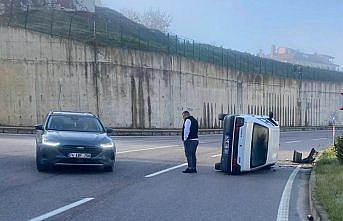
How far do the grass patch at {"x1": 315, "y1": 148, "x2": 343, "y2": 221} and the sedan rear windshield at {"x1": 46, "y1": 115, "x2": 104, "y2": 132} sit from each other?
6085mm

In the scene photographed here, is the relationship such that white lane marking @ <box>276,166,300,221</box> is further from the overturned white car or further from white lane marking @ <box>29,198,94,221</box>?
white lane marking @ <box>29,198,94,221</box>

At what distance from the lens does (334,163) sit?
1655 centimetres

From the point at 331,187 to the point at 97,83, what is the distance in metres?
28.3

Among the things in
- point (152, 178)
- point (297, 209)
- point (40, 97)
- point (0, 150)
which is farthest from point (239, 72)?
point (297, 209)

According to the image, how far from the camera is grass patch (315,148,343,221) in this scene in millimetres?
8216

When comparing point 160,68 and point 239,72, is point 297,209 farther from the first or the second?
Answer: point 239,72

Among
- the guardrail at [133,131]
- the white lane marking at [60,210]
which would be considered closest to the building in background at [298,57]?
the guardrail at [133,131]

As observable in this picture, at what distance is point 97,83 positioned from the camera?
37812 mm

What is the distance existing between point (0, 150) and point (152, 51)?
23716 millimetres

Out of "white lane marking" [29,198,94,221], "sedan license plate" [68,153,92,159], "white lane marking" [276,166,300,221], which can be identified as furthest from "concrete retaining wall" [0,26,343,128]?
"white lane marking" [29,198,94,221]

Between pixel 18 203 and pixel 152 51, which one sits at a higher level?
pixel 152 51

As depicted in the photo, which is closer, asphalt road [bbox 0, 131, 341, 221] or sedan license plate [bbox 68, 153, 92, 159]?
asphalt road [bbox 0, 131, 341, 221]

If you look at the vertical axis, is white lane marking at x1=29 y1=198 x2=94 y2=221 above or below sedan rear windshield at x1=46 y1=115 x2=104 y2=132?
below

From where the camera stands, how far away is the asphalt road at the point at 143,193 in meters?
8.66
